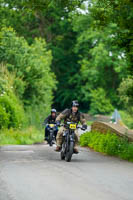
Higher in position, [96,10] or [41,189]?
[96,10]

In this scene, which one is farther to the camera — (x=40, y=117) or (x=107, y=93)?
(x=107, y=93)

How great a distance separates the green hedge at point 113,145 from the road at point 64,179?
0.89 m

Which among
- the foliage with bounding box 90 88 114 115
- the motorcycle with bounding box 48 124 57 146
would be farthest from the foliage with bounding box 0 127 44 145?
the foliage with bounding box 90 88 114 115

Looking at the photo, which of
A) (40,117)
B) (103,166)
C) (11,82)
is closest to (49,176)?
(103,166)

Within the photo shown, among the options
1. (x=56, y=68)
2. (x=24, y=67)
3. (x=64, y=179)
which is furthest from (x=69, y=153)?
(x=56, y=68)

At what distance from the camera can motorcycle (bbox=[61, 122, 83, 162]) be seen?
51.6 feet

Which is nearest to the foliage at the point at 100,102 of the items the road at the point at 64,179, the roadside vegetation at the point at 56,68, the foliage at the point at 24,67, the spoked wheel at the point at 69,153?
the roadside vegetation at the point at 56,68

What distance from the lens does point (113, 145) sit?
18516mm

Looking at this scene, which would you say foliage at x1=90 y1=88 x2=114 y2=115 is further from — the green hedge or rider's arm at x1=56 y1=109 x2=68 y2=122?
rider's arm at x1=56 y1=109 x2=68 y2=122

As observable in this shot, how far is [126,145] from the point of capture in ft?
58.6

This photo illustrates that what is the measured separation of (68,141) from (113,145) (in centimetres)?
288

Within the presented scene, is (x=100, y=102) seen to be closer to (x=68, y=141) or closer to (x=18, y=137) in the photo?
(x=18, y=137)

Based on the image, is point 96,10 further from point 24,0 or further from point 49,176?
point 49,176

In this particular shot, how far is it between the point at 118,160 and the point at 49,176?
503cm
